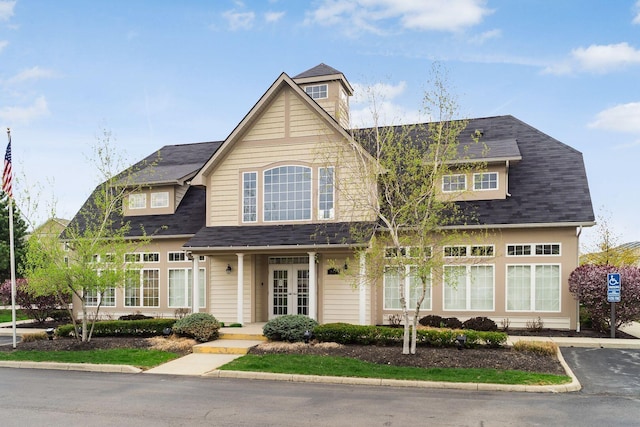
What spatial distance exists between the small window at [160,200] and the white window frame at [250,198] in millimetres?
5120

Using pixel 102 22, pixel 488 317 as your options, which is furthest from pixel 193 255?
pixel 488 317

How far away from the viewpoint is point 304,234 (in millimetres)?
18703

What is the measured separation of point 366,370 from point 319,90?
585 inches

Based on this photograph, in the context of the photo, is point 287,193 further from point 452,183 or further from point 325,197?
point 452,183

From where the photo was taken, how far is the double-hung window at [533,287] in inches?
714

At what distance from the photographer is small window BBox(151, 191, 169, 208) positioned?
940 inches

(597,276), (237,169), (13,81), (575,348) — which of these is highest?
(13,81)

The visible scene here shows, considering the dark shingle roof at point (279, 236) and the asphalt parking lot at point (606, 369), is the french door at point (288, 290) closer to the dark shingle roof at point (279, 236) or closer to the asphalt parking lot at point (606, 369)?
the dark shingle roof at point (279, 236)

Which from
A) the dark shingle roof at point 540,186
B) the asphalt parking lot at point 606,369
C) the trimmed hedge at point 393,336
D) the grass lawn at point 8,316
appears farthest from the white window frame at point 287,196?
the grass lawn at point 8,316

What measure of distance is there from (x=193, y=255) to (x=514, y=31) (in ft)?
42.3

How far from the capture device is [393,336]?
15.2 metres

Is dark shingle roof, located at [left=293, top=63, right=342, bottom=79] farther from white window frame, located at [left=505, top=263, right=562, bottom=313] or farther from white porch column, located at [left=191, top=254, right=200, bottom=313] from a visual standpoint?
white window frame, located at [left=505, top=263, right=562, bottom=313]

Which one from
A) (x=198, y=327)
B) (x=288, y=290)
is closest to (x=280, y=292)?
(x=288, y=290)

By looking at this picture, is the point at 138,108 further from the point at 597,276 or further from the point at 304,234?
the point at 597,276
